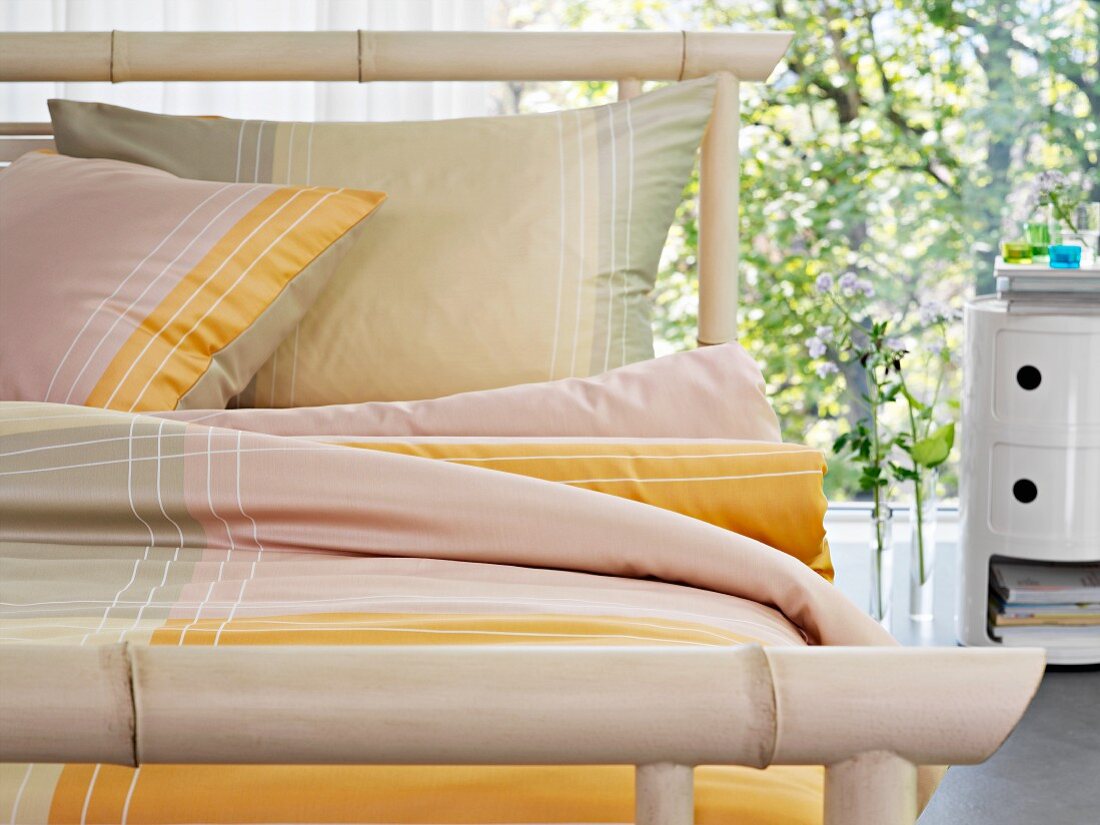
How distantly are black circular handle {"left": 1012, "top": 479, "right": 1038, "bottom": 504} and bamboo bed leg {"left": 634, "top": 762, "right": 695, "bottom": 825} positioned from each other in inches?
68.2

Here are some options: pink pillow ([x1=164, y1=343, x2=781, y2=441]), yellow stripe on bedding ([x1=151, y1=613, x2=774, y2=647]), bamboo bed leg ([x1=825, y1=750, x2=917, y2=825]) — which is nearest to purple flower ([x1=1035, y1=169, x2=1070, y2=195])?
pink pillow ([x1=164, y1=343, x2=781, y2=441])

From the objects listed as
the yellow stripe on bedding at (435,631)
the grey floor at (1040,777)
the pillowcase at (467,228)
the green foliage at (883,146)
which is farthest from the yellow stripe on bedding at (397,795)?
the green foliage at (883,146)

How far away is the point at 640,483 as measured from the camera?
1.01 metres

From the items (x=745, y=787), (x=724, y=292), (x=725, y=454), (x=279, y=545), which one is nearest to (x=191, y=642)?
(x=279, y=545)

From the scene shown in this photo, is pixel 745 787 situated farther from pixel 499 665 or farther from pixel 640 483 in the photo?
pixel 640 483

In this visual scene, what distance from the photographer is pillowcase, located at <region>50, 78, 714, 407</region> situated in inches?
55.8

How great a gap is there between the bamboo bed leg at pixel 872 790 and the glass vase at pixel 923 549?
1816 millimetres

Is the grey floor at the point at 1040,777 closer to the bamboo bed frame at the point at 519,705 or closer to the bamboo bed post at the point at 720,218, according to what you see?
the bamboo bed post at the point at 720,218

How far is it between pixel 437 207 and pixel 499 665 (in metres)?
1.11

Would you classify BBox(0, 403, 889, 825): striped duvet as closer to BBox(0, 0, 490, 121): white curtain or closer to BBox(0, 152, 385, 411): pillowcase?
BBox(0, 152, 385, 411): pillowcase

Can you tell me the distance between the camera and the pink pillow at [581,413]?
3.72ft

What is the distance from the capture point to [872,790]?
0.43 m

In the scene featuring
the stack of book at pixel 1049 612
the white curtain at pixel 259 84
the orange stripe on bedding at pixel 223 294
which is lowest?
the stack of book at pixel 1049 612

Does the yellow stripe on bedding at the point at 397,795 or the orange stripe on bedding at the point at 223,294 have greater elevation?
the orange stripe on bedding at the point at 223,294
